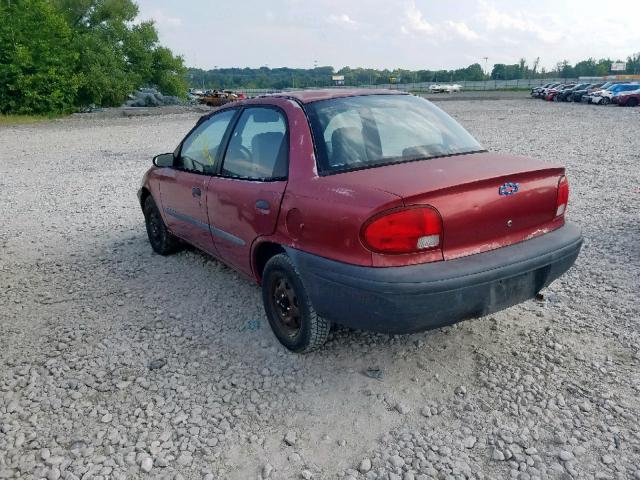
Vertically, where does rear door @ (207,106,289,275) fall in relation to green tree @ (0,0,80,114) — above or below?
below

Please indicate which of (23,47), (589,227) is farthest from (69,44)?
(589,227)

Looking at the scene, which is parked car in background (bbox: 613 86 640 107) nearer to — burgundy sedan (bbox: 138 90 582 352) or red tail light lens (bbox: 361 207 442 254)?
burgundy sedan (bbox: 138 90 582 352)

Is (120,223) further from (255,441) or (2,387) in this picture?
(255,441)

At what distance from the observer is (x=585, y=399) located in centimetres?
279

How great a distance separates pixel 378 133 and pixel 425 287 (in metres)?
1.25

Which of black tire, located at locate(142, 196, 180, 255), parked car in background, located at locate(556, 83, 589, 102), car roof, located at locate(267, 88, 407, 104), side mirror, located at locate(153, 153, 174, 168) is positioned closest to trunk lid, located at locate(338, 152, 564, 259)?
car roof, located at locate(267, 88, 407, 104)

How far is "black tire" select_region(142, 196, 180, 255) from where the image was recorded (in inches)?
208

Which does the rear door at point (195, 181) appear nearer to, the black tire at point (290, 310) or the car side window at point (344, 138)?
the black tire at point (290, 310)

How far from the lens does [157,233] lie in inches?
215

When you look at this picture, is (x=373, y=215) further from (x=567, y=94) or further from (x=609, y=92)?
(x=567, y=94)

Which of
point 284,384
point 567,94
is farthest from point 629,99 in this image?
point 284,384

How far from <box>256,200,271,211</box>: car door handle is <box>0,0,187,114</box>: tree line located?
35.7m

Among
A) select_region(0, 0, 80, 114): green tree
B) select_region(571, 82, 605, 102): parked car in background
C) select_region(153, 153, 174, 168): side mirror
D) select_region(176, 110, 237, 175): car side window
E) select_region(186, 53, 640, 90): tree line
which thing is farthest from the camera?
select_region(186, 53, 640, 90): tree line

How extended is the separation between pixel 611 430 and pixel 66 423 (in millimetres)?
2874
